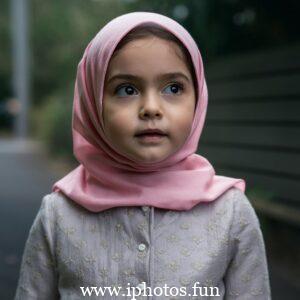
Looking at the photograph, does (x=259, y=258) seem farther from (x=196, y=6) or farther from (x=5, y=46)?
(x=5, y=46)

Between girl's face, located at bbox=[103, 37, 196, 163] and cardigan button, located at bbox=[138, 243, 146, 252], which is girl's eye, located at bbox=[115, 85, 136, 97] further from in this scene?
cardigan button, located at bbox=[138, 243, 146, 252]

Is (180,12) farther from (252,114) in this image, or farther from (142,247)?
(142,247)

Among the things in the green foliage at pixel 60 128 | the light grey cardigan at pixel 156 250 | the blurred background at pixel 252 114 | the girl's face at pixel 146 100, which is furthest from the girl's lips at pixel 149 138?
the green foliage at pixel 60 128

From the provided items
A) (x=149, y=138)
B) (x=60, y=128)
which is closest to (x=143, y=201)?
(x=149, y=138)

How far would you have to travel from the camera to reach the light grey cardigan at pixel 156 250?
2.07m

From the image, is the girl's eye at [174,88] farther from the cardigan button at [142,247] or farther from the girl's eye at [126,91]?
the cardigan button at [142,247]

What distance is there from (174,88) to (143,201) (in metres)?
0.33

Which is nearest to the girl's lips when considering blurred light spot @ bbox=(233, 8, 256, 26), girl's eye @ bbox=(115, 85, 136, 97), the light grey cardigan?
girl's eye @ bbox=(115, 85, 136, 97)

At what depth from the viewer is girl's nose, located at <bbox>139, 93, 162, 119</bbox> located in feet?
6.39

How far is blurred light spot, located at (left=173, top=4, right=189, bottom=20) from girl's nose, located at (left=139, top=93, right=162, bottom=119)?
107 inches

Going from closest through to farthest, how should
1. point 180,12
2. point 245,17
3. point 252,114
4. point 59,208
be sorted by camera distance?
1. point 59,208
2. point 180,12
3. point 245,17
4. point 252,114

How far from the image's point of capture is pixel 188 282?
2.07 metres

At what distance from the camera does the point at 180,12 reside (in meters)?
4.87

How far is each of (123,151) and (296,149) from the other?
4451mm
